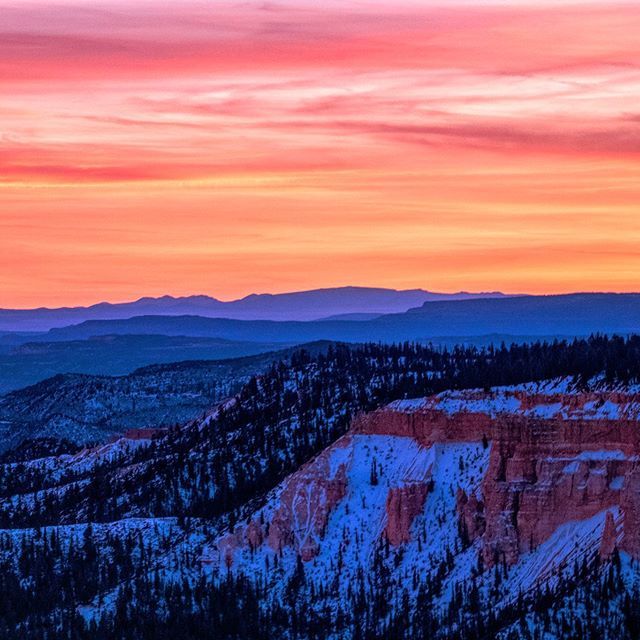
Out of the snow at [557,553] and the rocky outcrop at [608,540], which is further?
the snow at [557,553]

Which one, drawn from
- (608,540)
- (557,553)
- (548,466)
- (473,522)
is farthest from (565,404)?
(608,540)

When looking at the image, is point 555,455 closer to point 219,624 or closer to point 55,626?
point 219,624

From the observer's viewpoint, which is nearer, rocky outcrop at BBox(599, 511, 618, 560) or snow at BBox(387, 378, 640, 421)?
rocky outcrop at BBox(599, 511, 618, 560)

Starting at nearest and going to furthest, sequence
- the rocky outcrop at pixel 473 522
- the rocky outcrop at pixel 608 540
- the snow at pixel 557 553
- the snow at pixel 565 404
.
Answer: the rocky outcrop at pixel 608 540
the snow at pixel 557 553
the snow at pixel 565 404
the rocky outcrop at pixel 473 522

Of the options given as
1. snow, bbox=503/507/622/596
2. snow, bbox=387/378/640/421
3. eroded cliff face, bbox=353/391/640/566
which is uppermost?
snow, bbox=387/378/640/421

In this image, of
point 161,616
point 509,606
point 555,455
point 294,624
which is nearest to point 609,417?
point 555,455

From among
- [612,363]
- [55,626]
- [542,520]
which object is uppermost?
[612,363]

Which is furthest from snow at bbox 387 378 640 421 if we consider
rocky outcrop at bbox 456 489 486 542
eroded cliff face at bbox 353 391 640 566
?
rocky outcrop at bbox 456 489 486 542

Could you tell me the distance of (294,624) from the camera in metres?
193

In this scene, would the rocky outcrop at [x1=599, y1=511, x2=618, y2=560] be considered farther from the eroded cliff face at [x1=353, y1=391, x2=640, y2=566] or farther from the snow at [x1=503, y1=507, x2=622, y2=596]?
the eroded cliff face at [x1=353, y1=391, x2=640, y2=566]

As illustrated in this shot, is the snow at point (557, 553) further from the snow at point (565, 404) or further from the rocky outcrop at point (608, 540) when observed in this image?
the snow at point (565, 404)

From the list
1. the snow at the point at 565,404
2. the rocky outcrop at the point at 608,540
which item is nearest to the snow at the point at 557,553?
the rocky outcrop at the point at 608,540

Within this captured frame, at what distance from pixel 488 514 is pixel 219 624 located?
91.5 ft

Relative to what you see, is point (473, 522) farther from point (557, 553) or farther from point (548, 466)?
point (557, 553)
